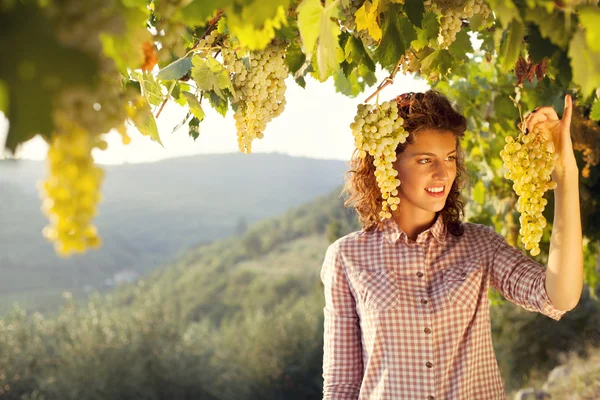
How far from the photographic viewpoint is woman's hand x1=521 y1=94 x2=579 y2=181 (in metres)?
1.59

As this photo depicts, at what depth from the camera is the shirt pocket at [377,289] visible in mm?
1913

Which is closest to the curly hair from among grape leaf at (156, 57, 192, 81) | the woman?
the woman

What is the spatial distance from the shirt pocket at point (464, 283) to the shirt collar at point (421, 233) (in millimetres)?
115

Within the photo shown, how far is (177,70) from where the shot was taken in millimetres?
1657

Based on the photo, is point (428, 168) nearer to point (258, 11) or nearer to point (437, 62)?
point (437, 62)

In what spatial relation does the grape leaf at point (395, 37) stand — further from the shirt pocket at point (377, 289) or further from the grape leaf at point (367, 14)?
the shirt pocket at point (377, 289)

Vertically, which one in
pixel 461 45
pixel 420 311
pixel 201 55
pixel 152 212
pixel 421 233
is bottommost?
pixel 152 212

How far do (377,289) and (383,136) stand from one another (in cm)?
56

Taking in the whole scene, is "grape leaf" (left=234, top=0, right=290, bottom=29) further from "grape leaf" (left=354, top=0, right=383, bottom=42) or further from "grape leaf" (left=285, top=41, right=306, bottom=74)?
"grape leaf" (left=285, top=41, right=306, bottom=74)

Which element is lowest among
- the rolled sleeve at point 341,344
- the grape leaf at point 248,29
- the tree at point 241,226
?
the tree at point 241,226

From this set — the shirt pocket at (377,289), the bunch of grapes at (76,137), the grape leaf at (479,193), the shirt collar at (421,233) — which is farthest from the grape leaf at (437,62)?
the grape leaf at (479,193)

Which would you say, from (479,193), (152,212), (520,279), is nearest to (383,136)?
(520,279)

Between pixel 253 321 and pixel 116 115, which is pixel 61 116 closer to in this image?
pixel 116 115

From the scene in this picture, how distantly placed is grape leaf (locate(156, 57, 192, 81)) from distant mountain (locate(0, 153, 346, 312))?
7649 millimetres
